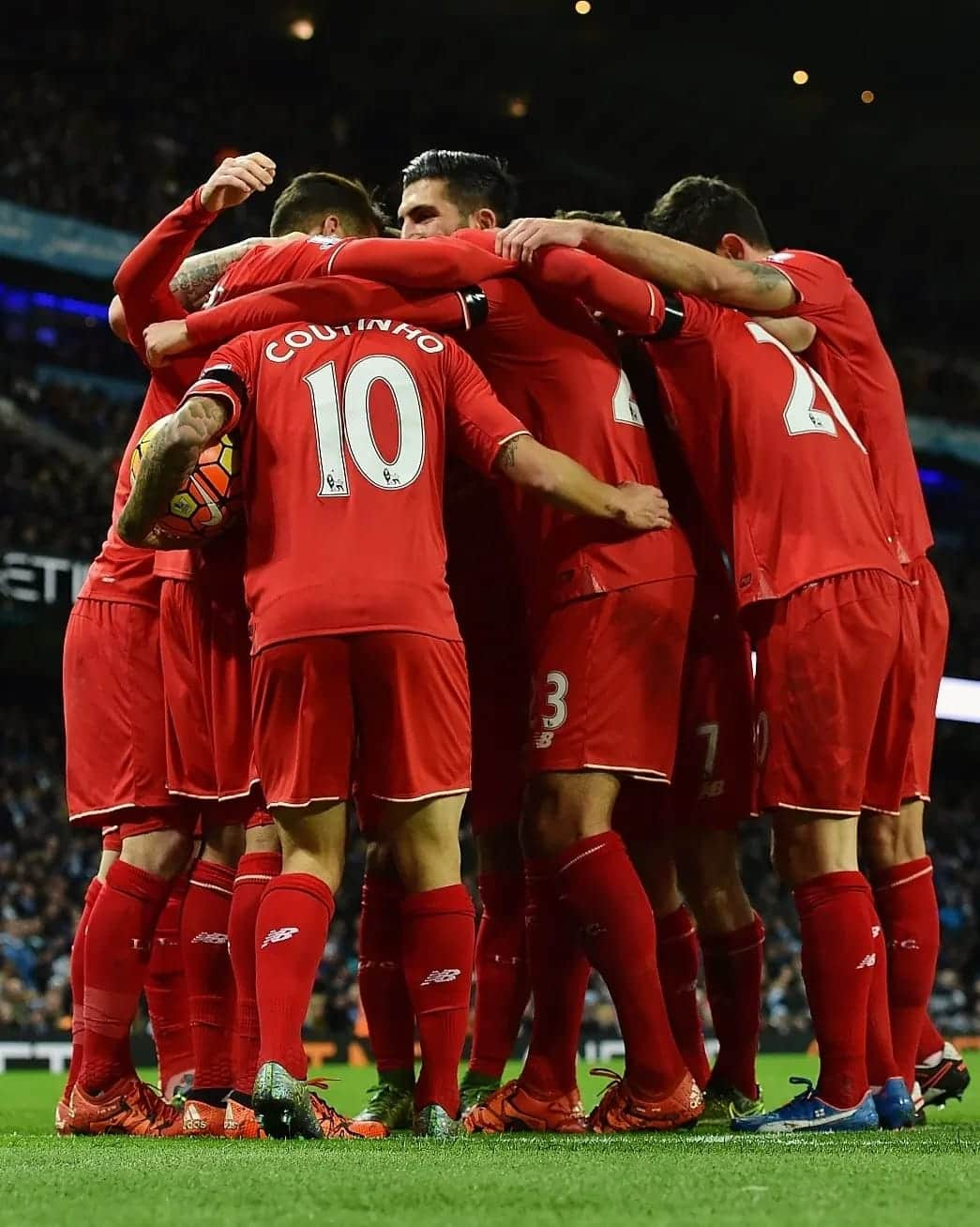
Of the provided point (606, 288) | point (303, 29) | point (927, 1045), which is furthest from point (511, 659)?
point (303, 29)

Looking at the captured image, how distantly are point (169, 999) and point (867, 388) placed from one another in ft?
9.60

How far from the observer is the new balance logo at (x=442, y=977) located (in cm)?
395

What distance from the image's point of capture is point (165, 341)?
15.4 feet

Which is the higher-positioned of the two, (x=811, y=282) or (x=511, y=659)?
(x=811, y=282)

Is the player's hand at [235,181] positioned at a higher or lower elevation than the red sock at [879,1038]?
higher

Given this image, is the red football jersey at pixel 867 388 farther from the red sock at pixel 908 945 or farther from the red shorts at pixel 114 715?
the red shorts at pixel 114 715

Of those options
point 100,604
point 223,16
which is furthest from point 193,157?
point 100,604

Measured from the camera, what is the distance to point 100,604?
5117 mm

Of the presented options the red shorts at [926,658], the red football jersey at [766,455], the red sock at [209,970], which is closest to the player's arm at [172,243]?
the red football jersey at [766,455]

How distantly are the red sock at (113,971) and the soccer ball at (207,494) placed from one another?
45.0 inches

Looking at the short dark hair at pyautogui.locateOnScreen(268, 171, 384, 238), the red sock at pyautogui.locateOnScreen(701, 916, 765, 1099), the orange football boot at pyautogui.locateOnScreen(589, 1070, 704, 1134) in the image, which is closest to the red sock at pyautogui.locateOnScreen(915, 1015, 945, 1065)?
the red sock at pyautogui.locateOnScreen(701, 916, 765, 1099)

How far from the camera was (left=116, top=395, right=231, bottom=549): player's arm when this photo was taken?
3.96 meters

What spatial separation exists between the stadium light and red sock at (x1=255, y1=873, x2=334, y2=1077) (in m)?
21.5

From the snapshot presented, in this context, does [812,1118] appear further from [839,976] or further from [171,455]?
[171,455]
